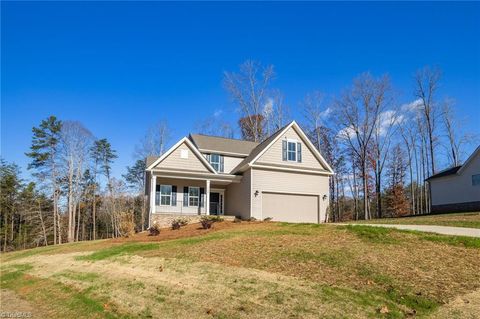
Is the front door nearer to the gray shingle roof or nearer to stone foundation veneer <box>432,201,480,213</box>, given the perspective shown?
the gray shingle roof

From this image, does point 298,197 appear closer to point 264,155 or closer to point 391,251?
point 264,155

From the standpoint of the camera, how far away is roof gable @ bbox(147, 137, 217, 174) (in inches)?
Answer: 934

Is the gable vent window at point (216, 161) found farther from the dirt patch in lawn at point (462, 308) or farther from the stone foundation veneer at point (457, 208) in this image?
the dirt patch in lawn at point (462, 308)

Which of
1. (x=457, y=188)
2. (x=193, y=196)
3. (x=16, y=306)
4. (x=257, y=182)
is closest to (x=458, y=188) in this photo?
(x=457, y=188)

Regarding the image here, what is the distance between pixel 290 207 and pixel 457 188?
42.0 feet

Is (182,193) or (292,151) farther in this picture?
(292,151)

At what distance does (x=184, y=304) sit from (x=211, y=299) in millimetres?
525

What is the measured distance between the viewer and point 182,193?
2464 cm

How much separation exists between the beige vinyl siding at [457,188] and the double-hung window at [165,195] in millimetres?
20056

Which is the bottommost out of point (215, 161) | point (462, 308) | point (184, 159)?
point (462, 308)

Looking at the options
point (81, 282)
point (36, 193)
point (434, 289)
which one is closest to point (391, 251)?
point (434, 289)

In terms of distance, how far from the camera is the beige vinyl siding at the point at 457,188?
25719 mm

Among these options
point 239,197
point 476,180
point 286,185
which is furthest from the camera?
point 476,180

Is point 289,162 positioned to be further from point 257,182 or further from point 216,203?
point 216,203
